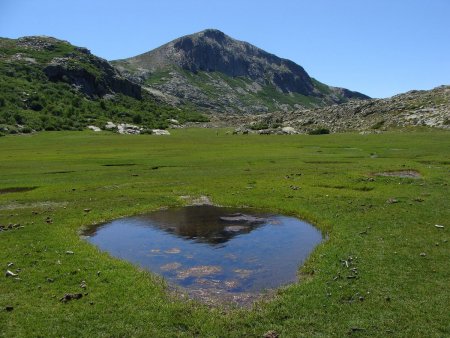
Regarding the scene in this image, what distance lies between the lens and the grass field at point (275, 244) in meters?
16.6

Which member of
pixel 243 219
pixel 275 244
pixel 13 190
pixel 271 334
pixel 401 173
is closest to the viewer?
pixel 271 334

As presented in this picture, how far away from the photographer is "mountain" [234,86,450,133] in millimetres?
148125

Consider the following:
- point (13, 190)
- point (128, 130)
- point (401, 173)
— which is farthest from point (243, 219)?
point (128, 130)

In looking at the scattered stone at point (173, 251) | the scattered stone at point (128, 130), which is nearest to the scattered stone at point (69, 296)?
the scattered stone at point (173, 251)

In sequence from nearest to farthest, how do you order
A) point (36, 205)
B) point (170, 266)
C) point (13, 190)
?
point (170, 266), point (36, 205), point (13, 190)

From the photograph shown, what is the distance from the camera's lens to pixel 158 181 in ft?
181

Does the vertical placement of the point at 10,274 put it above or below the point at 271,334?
below

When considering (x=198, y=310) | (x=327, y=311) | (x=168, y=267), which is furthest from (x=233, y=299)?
(x=168, y=267)

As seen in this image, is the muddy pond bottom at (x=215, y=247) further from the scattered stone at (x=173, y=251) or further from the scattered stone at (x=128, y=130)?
Result: the scattered stone at (x=128, y=130)

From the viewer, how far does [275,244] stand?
28844 millimetres

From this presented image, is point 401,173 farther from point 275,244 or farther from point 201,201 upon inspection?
point 275,244

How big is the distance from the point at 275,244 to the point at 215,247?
13.9ft

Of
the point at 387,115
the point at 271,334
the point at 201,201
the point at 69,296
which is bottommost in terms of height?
the point at 201,201

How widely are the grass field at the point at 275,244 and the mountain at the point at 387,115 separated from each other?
10026cm
